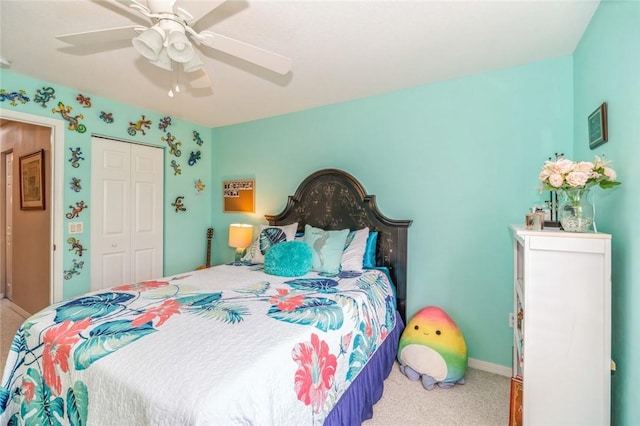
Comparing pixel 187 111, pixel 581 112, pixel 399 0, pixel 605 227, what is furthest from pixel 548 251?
pixel 187 111

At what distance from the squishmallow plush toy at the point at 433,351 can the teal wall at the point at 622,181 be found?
826 mm

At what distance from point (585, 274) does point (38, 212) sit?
4664 millimetres

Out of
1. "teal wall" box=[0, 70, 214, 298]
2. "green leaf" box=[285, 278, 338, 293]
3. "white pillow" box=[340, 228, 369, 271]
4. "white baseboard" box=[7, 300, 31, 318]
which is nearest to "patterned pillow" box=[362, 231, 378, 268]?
"white pillow" box=[340, 228, 369, 271]

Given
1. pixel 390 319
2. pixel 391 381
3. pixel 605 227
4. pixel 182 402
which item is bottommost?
pixel 391 381

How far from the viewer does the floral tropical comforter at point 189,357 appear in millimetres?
991

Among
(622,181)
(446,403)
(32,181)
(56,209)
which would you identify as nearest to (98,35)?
(56,209)

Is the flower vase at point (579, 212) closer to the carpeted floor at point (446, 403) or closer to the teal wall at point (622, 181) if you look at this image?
the teal wall at point (622, 181)

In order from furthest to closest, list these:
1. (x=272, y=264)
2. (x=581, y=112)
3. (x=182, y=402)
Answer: (x=272, y=264), (x=581, y=112), (x=182, y=402)

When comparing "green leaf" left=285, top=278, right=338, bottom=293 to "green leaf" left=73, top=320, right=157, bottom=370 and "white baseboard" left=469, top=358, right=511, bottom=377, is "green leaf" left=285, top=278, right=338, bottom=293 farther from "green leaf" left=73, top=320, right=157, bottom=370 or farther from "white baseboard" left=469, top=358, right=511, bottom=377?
"white baseboard" left=469, top=358, right=511, bottom=377

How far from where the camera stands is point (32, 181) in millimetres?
3229

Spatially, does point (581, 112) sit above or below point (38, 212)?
above

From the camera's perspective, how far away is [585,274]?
1323 mm

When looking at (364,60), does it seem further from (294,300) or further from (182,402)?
(182,402)

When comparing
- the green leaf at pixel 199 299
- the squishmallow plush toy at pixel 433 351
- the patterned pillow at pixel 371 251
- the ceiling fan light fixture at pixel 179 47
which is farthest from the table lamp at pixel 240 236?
the ceiling fan light fixture at pixel 179 47
